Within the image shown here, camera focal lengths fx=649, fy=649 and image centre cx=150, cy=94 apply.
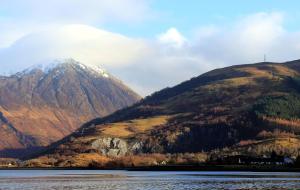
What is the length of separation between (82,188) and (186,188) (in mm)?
24145

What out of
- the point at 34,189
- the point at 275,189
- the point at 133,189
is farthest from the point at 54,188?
the point at 275,189

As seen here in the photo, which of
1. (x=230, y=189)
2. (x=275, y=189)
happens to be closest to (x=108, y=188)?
(x=230, y=189)

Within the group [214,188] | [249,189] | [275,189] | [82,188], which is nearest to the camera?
[275,189]

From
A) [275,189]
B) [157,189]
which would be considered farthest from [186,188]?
[275,189]

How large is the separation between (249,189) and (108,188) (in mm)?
35285

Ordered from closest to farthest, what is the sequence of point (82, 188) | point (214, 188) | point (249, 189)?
point (249, 189), point (214, 188), point (82, 188)

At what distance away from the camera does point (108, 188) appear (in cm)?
14850

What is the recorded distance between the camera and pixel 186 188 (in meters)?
144

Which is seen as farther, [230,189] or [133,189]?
[133,189]

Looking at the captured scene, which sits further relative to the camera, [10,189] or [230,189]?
[10,189]

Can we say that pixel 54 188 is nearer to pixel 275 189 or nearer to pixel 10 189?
pixel 10 189

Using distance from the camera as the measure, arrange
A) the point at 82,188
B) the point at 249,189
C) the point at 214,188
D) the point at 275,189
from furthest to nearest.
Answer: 1. the point at 82,188
2. the point at 214,188
3. the point at 249,189
4. the point at 275,189

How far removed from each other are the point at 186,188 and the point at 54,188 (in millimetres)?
30299

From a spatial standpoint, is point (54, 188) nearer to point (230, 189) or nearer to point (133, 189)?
point (133, 189)
